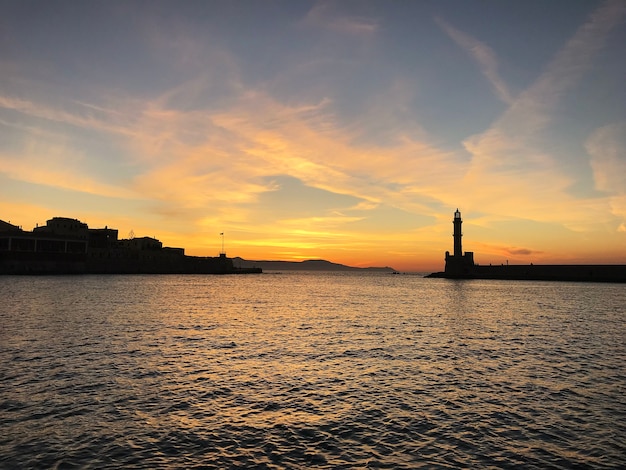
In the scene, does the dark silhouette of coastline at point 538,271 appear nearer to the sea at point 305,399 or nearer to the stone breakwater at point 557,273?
the stone breakwater at point 557,273

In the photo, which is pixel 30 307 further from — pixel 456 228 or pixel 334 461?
pixel 456 228

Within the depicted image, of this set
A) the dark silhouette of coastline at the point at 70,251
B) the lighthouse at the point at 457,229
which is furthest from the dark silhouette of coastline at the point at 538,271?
the dark silhouette of coastline at the point at 70,251

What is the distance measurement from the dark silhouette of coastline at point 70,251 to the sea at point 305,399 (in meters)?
119

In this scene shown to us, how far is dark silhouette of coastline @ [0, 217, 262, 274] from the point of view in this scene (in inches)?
5433

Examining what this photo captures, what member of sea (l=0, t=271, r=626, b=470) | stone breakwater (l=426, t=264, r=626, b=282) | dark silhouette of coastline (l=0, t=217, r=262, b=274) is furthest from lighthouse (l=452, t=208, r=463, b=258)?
sea (l=0, t=271, r=626, b=470)

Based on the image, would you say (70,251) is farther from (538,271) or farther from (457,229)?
(538,271)

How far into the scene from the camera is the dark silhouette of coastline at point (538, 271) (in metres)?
161

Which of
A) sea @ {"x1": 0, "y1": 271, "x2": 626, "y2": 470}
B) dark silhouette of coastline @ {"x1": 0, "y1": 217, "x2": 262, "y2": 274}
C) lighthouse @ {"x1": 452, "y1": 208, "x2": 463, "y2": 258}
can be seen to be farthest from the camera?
lighthouse @ {"x1": 452, "y1": 208, "x2": 463, "y2": 258}

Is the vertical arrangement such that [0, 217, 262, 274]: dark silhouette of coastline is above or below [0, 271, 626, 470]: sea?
above

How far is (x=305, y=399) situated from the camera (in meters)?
19.5

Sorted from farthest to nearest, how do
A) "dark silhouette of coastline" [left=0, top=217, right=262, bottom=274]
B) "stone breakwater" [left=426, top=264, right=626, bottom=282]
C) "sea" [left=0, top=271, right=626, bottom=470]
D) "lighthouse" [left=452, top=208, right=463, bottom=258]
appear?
1. "lighthouse" [left=452, top=208, right=463, bottom=258]
2. "stone breakwater" [left=426, top=264, right=626, bottom=282]
3. "dark silhouette of coastline" [left=0, top=217, right=262, bottom=274]
4. "sea" [left=0, top=271, right=626, bottom=470]

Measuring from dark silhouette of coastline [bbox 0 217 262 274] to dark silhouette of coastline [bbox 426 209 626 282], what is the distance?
140221 millimetres

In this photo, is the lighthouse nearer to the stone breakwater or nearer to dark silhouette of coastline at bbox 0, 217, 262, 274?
the stone breakwater

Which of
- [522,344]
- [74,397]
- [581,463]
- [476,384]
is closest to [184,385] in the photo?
[74,397]
